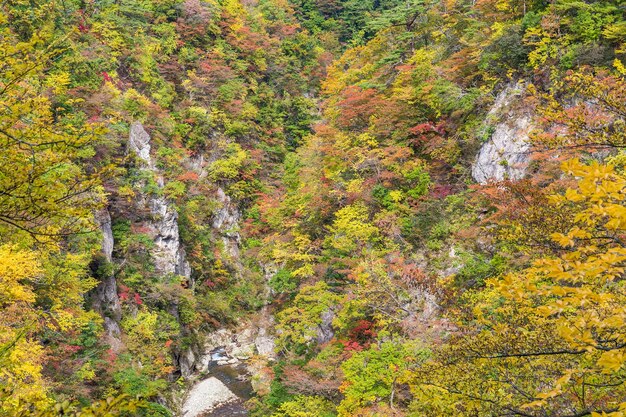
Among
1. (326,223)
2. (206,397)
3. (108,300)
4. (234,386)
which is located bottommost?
(234,386)

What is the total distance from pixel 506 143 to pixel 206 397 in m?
15.9

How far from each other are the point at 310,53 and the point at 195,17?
11853 millimetres

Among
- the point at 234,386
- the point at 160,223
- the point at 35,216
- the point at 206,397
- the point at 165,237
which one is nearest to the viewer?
the point at 35,216

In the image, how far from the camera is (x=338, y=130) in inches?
827

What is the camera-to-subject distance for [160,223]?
20.1 meters

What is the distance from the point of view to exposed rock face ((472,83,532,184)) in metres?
12.6

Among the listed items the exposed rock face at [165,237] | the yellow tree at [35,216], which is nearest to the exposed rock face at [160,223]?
the exposed rock face at [165,237]

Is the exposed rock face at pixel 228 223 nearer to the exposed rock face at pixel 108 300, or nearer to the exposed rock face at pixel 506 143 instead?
the exposed rock face at pixel 108 300

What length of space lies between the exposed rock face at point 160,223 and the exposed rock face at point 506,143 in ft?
48.2

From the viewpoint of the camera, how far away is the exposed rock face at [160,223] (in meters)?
19.6

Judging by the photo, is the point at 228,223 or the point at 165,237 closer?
the point at 165,237

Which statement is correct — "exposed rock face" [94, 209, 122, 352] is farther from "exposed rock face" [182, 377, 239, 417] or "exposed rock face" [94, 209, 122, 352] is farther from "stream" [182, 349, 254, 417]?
"stream" [182, 349, 254, 417]

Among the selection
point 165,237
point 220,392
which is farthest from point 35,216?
point 165,237

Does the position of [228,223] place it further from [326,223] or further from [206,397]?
[206,397]
